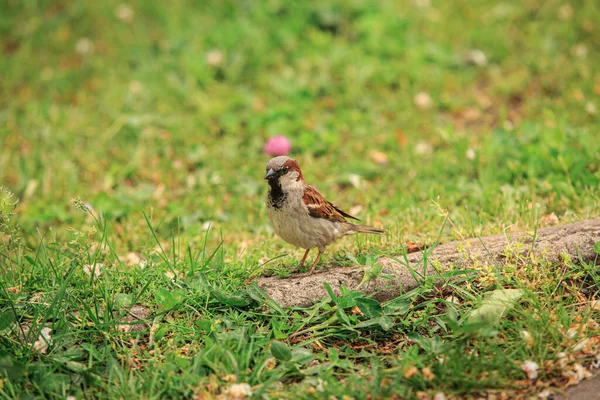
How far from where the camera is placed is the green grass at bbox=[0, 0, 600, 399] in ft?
10.6

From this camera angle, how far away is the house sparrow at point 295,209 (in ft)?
12.8

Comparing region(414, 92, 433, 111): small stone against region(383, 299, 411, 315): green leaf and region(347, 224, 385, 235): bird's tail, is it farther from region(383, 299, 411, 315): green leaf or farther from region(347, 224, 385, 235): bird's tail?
region(383, 299, 411, 315): green leaf

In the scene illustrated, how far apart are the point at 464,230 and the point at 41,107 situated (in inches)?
202

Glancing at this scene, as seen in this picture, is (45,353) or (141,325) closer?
(45,353)

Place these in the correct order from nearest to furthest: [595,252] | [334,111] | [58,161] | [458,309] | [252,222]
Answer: [458,309] < [595,252] < [252,222] < [58,161] < [334,111]

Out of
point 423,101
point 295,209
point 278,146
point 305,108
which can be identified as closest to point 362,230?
point 295,209

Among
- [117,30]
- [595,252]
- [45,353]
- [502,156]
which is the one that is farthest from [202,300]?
[117,30]

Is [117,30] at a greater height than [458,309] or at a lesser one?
greater

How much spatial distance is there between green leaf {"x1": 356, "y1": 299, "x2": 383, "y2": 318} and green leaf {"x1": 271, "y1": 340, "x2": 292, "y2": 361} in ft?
1.67

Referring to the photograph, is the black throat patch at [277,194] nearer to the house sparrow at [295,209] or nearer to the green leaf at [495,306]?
the house sparrow at [295,209]

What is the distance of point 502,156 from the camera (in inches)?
221

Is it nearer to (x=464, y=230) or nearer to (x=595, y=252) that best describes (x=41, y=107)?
(x=464, y=230)

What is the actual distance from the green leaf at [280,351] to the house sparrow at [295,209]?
75 centimetres

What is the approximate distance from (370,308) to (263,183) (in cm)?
264
